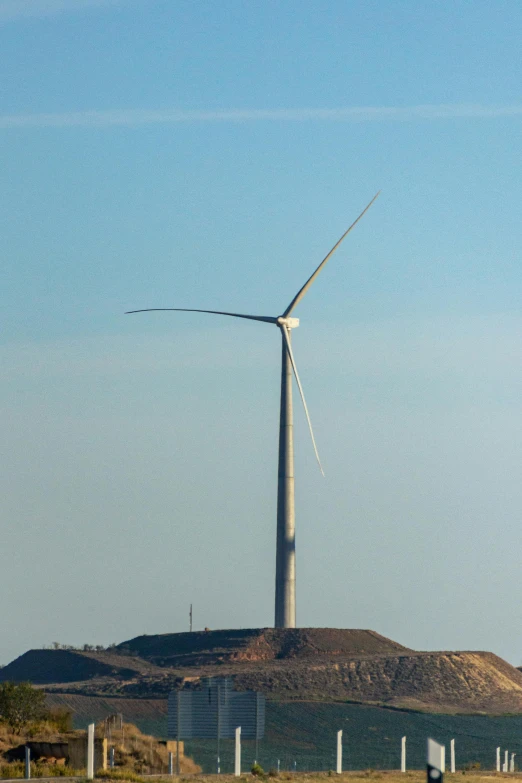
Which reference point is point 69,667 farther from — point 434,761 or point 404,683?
point 434,761

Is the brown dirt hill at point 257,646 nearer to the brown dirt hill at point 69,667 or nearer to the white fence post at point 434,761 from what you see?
the brown dirt hill at point 69,667

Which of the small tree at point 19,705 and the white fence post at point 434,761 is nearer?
the white fence post at point 434,761

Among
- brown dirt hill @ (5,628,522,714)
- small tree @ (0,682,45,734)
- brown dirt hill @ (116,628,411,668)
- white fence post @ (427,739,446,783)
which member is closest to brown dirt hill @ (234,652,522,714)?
brown dirt hill @ (5,628,522,714)

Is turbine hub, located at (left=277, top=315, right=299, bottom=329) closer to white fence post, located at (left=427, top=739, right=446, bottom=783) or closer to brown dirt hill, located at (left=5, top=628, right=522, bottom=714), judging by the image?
brown dirt hill, located at (left=5, top=628, right=522, bottom=714)

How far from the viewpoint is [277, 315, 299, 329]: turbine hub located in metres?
116

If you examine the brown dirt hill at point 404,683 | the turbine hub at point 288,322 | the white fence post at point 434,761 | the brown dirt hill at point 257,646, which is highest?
the turbine hub at point 288,322

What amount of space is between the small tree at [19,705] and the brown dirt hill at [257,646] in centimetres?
7411

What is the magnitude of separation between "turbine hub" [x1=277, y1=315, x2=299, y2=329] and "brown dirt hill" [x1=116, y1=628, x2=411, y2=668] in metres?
31.7

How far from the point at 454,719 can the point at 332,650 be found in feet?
105

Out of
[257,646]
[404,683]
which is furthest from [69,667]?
[404,683]

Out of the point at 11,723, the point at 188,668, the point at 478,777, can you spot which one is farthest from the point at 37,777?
the point at 188,668

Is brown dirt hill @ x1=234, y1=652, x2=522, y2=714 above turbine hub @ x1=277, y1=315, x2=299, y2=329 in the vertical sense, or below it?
below

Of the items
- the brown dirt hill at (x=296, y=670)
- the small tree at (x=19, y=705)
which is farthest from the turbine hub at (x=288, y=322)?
the small tree at (x=19, y=705)

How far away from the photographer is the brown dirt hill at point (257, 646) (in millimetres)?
132625
